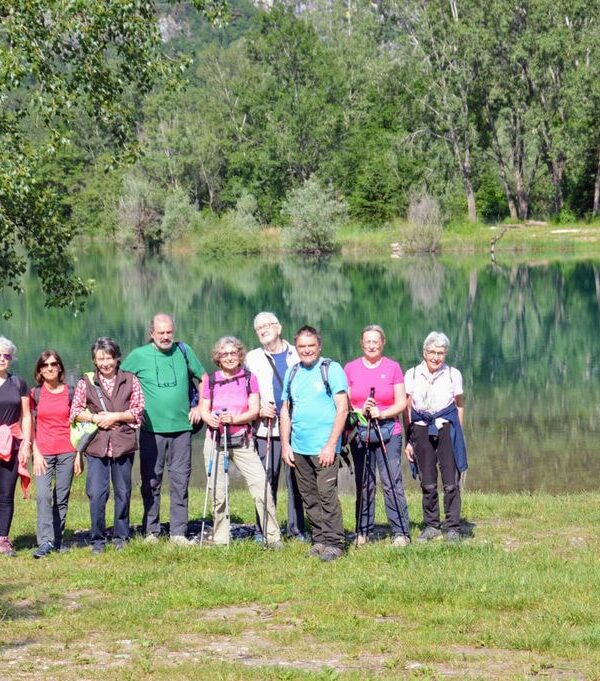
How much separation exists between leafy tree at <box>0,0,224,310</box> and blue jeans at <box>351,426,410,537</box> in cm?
594

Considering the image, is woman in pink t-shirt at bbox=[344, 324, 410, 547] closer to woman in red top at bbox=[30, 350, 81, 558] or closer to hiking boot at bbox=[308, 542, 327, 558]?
hiking boot at bbox=[308, 542, 327, 558]

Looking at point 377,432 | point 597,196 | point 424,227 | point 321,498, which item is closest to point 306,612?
point 321,498

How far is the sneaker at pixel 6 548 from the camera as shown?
9.55m

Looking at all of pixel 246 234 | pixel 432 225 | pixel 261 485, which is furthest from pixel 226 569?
pixel 246 234

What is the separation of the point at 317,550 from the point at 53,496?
2.46 m

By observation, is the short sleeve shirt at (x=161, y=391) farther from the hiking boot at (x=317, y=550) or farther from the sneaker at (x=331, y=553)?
the sneaker at (x=331, y=553)

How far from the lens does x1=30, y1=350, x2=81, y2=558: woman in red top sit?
9.59m

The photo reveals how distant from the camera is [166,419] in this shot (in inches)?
386

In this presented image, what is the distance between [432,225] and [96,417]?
62583mm

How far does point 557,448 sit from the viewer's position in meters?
19.0

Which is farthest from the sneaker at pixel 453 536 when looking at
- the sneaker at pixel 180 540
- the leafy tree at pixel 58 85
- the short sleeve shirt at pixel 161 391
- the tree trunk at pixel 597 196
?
the tree trunk at pixel 597 196

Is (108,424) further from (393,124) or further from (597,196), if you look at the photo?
(393,124)

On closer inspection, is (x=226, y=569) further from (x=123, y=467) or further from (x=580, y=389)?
(x=580, y=389)

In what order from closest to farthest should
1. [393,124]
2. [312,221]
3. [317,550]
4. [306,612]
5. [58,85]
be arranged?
[306,612], [317,550], [58,85], [312,221], [393,124]
